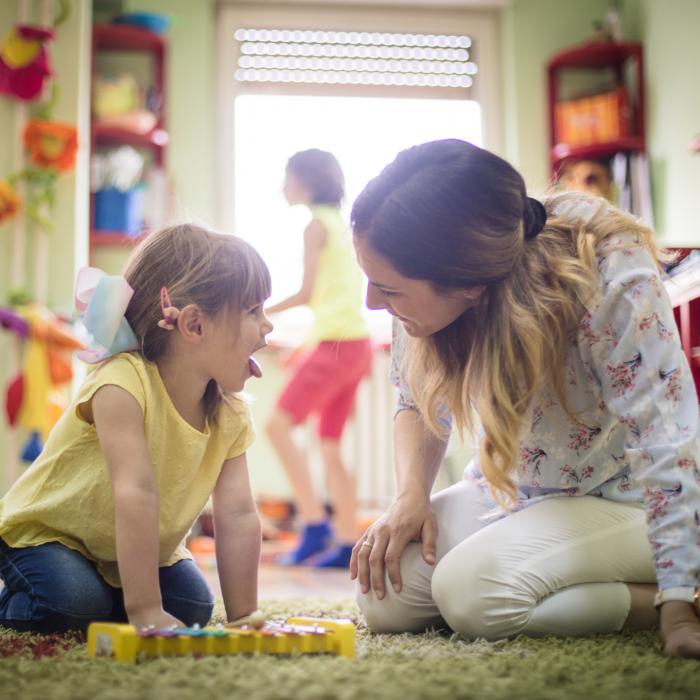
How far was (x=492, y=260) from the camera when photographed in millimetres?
1093

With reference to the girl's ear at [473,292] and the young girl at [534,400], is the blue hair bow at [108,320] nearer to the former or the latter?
the young girl at [534,400]

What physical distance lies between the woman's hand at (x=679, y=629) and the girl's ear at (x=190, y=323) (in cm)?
62

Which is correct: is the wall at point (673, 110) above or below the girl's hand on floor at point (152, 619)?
above

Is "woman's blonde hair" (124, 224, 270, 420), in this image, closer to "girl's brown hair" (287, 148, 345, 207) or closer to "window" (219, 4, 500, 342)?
"girl's brown hair" (287, 148, 345, 207)

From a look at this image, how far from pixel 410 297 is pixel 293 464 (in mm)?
1738

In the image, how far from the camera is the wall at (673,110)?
308 centimetres

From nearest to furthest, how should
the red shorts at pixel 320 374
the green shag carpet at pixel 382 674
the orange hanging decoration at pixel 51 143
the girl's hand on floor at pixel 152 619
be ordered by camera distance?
the green shag carpet at pixel 382 674 → the girl's hand on floor at pixel 152 619 → the red shorts at pixel 320 374 → the orange hanging decoration at pixel 51 143

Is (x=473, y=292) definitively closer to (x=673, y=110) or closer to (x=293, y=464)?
(x=293, y=464)

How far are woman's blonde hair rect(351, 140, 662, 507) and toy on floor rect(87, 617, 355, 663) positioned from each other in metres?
0.25

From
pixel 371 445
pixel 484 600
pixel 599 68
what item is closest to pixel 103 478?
pixel 484 600

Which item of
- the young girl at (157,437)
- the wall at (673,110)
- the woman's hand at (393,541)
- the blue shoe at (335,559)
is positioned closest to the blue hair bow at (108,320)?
the young girl at (157,437)

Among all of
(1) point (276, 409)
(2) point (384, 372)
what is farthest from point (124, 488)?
(2) point (384, 372)

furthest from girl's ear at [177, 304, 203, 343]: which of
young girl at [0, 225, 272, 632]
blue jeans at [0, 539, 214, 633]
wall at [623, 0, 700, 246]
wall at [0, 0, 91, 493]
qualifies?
wall at [623, 0, 700, 246]

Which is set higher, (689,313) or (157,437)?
(689,313)
